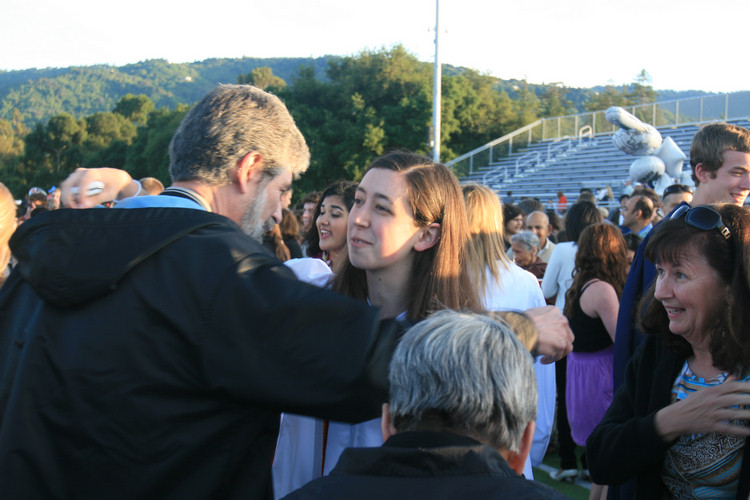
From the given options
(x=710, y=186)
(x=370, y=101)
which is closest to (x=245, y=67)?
(x=370, y=101)

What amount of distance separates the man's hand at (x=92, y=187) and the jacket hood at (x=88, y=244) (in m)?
1.34

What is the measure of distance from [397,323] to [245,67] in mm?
159040

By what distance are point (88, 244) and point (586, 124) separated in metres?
30.6

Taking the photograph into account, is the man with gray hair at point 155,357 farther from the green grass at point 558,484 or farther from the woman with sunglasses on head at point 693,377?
the green grass at point 558,484

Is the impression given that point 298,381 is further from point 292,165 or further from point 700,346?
point 700,346

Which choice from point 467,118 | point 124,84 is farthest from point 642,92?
point 124,84

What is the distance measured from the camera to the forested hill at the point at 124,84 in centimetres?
13125

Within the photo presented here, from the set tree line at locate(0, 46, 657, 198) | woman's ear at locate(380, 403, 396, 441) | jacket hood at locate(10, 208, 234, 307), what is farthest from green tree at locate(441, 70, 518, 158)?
woman's ear at locate(380, 403, 396, 441)

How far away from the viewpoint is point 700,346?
212 cm

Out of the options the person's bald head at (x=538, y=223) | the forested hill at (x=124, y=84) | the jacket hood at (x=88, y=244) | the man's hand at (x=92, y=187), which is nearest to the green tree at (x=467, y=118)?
the person's bald head at (x=538, y=223)

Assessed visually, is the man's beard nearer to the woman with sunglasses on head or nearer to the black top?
the woman with sunglasses on head

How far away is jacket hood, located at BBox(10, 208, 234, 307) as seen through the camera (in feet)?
4.84

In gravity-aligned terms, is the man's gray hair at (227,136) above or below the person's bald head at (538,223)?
above

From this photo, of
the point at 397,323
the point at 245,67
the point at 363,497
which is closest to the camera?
the point at 363,497
